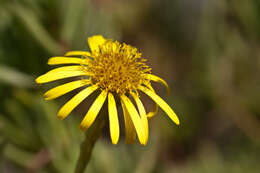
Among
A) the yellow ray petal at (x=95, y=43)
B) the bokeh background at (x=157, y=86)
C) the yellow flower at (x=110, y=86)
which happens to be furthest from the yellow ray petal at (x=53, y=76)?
the bokeh background at (x=157, y=86)

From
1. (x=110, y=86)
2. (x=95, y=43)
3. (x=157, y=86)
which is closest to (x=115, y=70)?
(x=110, y=86)

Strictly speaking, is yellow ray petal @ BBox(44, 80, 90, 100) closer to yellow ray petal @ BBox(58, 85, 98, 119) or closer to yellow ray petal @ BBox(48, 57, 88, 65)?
yellow ray petal @ BBox(58, 85, 98, 119)

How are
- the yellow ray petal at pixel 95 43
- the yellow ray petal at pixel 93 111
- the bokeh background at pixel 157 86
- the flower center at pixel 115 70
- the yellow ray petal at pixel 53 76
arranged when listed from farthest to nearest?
the bokeh background at pixel 157 86, the yellow ray petal at pixel 95 43, the flower center at pixel 115 70, the yellow ray petal at pixel 53 76, the yellow ray petal at pixel 93 111

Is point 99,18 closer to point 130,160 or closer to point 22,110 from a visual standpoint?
point 22,110

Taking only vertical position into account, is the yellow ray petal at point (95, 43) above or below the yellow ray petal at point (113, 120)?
above

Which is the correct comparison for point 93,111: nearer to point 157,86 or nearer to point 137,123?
point 137,123

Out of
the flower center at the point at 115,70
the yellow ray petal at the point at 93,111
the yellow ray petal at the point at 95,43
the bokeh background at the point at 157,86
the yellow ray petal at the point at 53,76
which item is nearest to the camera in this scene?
the yellow ray petal at the point at 93,111

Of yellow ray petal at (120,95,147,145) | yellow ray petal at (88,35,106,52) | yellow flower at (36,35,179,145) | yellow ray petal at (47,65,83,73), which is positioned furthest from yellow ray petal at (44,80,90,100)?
yellow ray petal at (88,35,106,52)

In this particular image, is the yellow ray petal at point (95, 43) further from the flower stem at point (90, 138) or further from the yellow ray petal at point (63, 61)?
the flower stem at point (90, 138)
